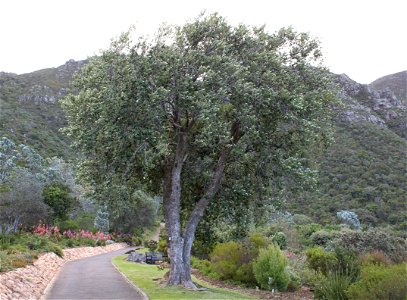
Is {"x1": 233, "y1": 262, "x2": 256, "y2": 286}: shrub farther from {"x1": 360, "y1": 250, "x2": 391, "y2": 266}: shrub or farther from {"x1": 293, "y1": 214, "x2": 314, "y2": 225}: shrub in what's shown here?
{"x1": 293, "y1": 214, "x2": 314, "y2": 225}: shrub

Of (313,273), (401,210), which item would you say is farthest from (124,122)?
(401,210)

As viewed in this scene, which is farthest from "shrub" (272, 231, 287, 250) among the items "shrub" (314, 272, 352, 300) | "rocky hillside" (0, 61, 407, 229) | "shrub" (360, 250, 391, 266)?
"shrub" (314, 272, 352, 300)

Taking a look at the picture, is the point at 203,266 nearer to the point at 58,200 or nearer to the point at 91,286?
the point at 91,286

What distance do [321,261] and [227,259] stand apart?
4.31m

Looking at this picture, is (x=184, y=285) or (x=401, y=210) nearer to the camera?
(x=184, y=285)

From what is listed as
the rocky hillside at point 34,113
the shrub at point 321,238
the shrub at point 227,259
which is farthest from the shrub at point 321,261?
the rocky hillside at point 34,113

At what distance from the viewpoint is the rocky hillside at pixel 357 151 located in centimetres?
4172

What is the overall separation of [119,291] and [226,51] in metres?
9.37

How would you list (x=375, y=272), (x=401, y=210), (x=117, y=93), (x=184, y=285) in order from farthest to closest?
1. (x=401, y=210)
2. (x=184, y=285)
3. (x=117, y=93)
4. (x=375, y=272)

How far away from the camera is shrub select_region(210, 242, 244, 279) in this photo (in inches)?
768

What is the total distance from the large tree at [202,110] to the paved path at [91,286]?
78.6 inches

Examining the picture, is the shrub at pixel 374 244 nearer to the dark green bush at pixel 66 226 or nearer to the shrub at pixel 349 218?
the shrub at pixel 349 218

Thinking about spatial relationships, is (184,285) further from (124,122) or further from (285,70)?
(285,70)

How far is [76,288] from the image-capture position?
16141 millimetres
